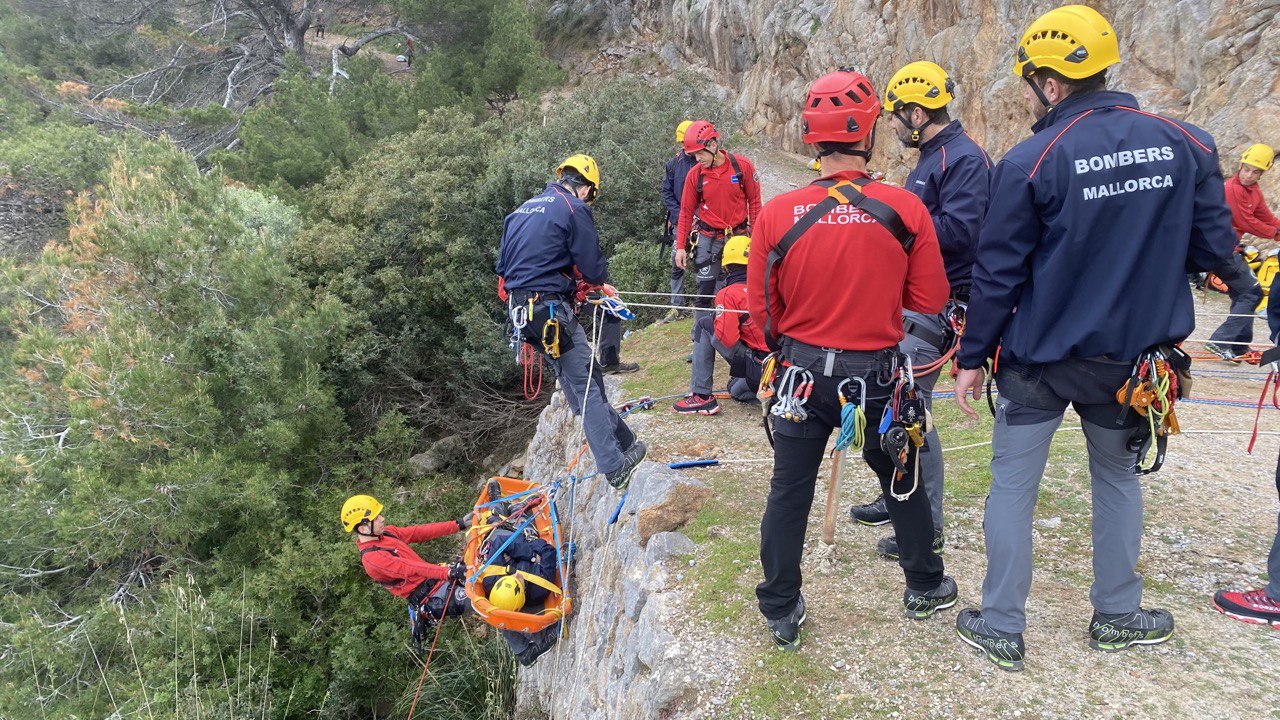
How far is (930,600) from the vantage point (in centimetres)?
342

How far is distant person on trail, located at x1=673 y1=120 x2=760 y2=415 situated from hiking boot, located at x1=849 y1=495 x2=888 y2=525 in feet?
7.53

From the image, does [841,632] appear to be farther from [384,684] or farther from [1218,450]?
[384,684]

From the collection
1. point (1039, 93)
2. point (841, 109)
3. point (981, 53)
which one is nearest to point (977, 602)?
point (1039, 93)

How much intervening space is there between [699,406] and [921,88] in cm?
369

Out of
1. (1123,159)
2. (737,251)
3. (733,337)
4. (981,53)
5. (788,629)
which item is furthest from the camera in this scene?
(981,53)

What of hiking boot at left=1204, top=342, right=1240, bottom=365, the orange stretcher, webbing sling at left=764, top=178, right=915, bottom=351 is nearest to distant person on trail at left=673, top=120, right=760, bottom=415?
the orange stretcher

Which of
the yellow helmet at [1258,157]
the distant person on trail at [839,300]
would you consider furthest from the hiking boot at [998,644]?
the yellow helmet at [1258,157]

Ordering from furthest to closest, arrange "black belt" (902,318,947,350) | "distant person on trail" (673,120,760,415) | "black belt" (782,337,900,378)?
"distant person on trail" (673,120,760,415), "black belt" (902,318,947,350), "black belt" (782,337,900,378)

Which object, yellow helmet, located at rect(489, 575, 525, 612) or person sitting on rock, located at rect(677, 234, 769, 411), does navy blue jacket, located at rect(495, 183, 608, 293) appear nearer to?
person sitting on rock, located at rect(677, 234, 769, 411)

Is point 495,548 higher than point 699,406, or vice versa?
point 699,406

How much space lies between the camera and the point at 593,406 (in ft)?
18.0

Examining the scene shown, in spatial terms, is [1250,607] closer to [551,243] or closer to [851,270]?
[851,270]

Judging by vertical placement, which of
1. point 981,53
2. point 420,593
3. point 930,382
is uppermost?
point 981,53

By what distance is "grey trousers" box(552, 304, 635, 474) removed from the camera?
5449 millimetres
